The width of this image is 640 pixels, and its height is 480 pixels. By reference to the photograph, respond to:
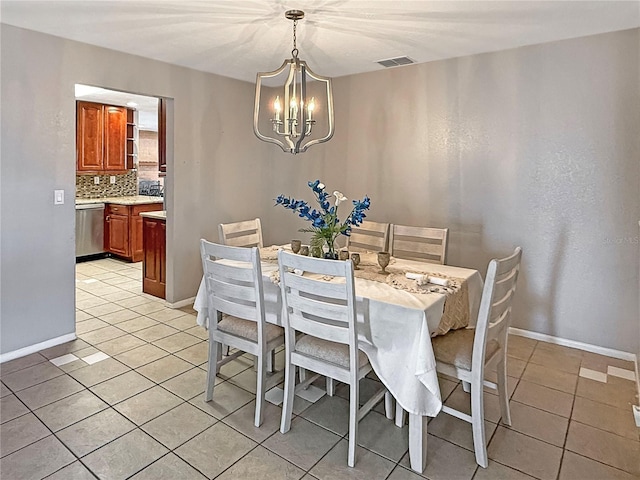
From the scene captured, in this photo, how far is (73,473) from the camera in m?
1.99

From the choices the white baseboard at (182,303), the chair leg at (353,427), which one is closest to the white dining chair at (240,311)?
the chair leg at (353,427)

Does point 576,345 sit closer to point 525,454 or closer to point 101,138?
point 525,454

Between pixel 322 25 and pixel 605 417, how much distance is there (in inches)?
120

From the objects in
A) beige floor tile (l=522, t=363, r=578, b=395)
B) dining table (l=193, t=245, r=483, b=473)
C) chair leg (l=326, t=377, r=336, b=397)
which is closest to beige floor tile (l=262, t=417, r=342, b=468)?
chair leg (l=326, t=377, r=336, b=397)

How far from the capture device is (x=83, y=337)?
3.58 meters

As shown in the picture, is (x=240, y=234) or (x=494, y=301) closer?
→ (x=494, y=301)

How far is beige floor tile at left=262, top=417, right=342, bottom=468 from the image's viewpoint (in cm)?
213

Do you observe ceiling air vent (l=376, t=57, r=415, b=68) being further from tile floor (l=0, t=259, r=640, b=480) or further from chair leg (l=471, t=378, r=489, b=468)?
chair leg (l=471, t=378, r=489, b=468)

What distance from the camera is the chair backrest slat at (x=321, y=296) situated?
6.53 feet

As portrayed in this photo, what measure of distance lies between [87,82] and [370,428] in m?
3.32

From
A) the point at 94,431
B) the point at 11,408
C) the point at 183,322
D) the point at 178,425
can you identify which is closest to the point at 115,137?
the point at 183,322

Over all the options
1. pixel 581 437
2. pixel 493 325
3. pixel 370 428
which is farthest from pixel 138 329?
pixel 581 437

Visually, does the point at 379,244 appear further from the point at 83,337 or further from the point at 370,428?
the point at 83,337

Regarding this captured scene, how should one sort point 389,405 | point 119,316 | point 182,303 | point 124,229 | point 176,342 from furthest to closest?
point 124,229, point 182,303, point 119,316, point 176,342, point 389,405
